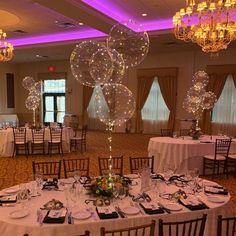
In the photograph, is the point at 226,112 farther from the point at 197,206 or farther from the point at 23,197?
the point at 23,197

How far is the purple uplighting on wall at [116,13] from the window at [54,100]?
8.46 metres

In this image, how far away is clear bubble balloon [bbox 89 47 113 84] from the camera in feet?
12.1

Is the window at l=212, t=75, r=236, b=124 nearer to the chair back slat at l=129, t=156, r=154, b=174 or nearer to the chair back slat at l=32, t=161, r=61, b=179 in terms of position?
the chair back slat at l=129, t=156, r=154, b=174

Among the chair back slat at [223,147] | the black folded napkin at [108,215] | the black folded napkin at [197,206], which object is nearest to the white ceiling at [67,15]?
the chair back slat at [223,147]

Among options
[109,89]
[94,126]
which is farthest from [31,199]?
[94,126]

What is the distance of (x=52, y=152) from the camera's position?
934 cm

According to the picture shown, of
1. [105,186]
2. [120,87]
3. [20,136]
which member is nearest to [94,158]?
[20,136]

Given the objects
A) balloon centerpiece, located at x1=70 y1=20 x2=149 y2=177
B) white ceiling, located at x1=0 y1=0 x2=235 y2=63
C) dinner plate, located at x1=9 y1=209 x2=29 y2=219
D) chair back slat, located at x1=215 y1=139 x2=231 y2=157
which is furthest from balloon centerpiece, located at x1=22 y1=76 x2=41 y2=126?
dinner plate, located at x1=9 y1=209 x2=29 y2=219

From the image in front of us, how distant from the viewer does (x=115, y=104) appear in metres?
3.79

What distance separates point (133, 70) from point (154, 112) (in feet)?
8.11

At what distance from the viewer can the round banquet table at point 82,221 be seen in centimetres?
239

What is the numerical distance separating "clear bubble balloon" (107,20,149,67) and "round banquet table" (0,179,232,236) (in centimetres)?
188

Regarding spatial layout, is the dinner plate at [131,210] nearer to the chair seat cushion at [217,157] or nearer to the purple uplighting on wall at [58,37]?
the chair seat cushion at [217,157]

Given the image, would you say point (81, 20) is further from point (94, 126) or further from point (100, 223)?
point (94, 126)
